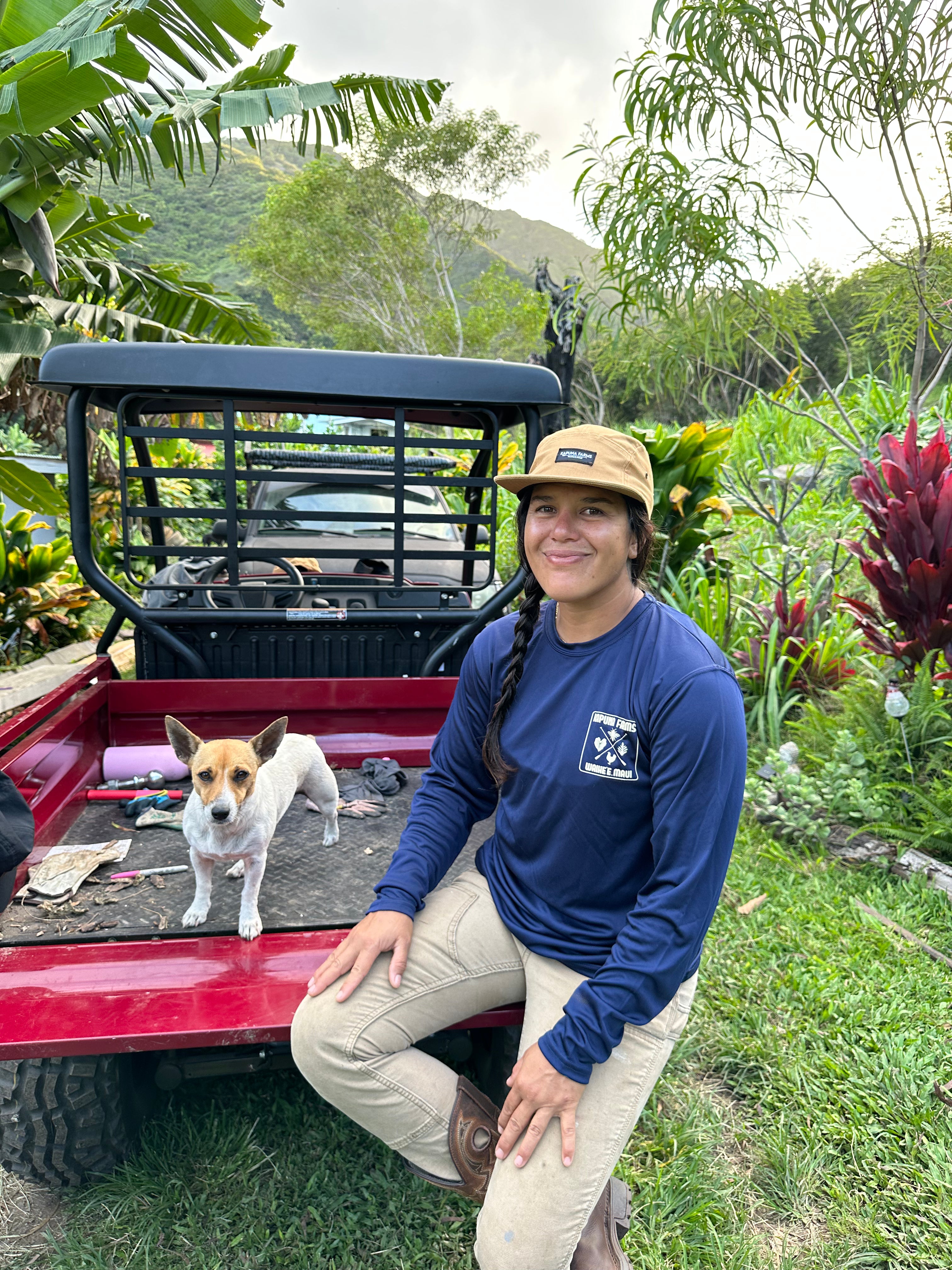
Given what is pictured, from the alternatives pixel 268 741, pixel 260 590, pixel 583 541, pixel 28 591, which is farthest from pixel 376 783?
pixel 28 591

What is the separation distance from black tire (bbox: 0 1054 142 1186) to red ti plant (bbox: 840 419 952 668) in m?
3.50

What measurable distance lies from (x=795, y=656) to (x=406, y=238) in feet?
84.4

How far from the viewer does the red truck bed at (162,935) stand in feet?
4.86

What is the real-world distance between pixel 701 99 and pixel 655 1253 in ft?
16.4

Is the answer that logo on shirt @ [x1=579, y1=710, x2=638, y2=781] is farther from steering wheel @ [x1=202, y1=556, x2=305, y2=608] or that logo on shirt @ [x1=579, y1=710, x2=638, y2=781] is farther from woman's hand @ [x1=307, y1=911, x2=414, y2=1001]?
steering wheel @ [x1=202, y1=556, x2=305, y2=608]

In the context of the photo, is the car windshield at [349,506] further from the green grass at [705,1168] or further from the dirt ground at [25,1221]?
the dirt ground at [25,1221]

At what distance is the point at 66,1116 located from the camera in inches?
68.1

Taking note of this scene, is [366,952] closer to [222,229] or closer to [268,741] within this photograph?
[268,741]

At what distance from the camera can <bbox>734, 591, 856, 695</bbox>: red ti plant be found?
485 cm

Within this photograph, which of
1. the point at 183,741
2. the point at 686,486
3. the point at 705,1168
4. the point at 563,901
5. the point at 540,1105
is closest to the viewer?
the point at 540,1105

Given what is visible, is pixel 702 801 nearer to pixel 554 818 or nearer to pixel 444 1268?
pixel 554 818

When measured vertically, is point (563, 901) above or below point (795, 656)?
above

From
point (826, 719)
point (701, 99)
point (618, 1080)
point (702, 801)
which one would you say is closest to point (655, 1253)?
point (618, 1080)

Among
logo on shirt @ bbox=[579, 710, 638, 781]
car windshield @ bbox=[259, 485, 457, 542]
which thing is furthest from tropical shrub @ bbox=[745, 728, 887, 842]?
logo on shirt @ bbox=[579, 710, 638, 781]
